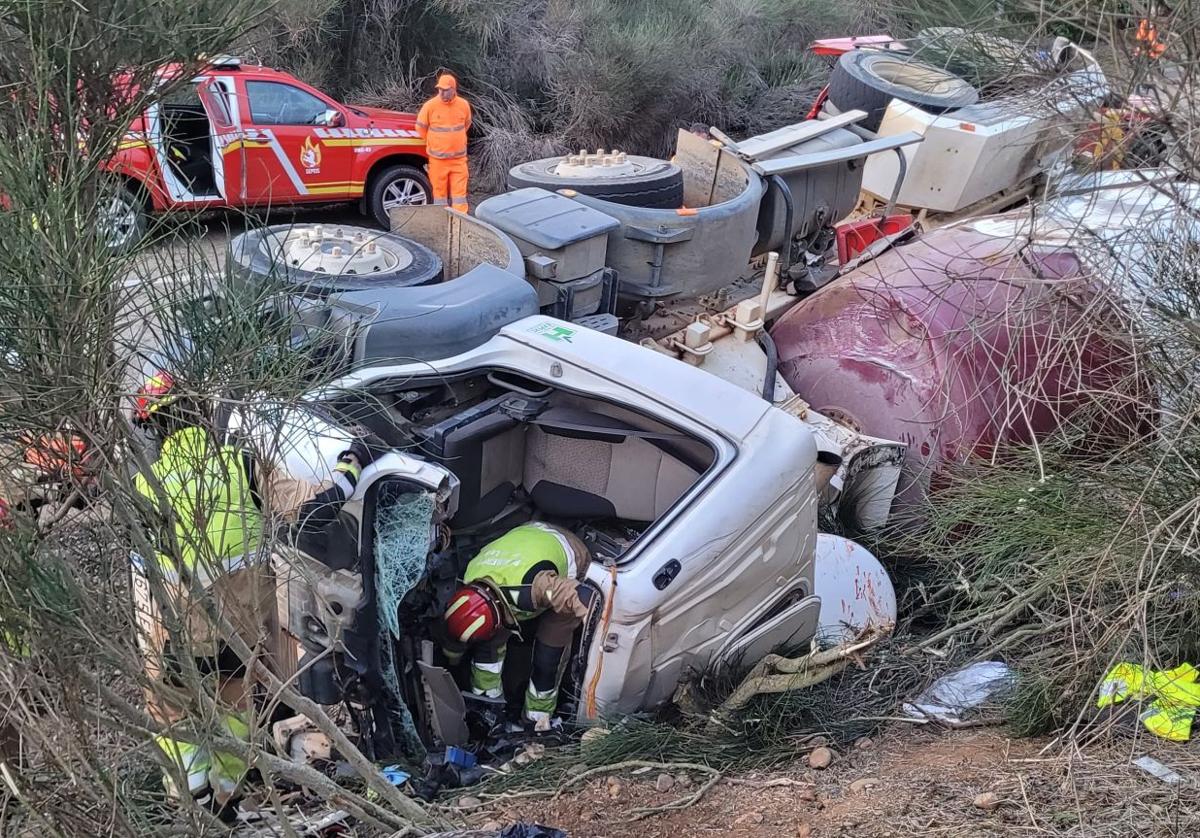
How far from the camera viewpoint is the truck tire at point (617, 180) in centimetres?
611

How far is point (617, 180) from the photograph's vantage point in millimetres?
6207

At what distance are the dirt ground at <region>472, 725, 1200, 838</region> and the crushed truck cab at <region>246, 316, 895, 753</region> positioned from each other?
0.51 m

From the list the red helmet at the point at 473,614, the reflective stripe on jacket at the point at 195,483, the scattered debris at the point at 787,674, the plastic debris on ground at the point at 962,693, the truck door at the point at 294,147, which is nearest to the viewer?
the reflective stripe on jacket at the point at 195,483

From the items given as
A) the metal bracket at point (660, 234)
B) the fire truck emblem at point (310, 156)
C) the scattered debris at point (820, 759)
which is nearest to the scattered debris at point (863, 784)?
the scattered debris at point (820, 759)

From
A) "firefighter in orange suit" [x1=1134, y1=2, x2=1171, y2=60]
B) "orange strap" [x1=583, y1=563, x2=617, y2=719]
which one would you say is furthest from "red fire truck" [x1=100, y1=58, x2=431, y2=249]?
"firefighter in orange suit" [x1=1134, y1=2, x2=1171, y2=60]

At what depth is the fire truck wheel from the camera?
99.1 inches

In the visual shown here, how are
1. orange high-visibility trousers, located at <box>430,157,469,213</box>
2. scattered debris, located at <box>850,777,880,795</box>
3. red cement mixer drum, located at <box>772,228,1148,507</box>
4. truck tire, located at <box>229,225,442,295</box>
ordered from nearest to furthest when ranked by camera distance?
scattered debris, located at <box>850,777,880,795</box>, truck tire, located at <box>229,225,442,295</box>, red cement mixer drum, located at <box>772,228,1148,507</box>, orange high-visibility trousers, located at <box>430,157,469,213</box>

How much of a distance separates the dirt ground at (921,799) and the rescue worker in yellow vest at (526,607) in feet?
1.59

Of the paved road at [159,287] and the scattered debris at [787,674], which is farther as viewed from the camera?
the scattered debris at [787,674]

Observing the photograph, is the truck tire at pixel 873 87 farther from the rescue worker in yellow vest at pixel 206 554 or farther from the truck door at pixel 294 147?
the rescue worker in yellow vest at pixel 206 554

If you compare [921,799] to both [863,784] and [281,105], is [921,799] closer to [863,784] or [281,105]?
[863,784]

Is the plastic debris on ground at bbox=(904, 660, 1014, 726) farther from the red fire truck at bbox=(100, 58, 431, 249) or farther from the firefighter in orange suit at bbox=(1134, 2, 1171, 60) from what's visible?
the red fire truck at bbox=(100, 58, 431, 249)

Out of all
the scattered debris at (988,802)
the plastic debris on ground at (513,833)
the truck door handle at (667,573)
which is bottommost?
the plastic debris on ground at (513,833)

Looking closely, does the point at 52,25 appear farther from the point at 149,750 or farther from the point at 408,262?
the point at 408,262
